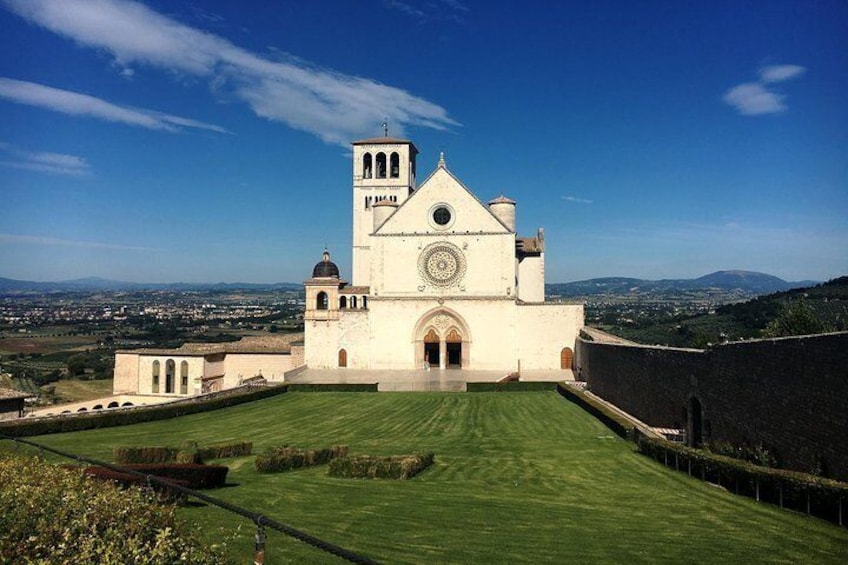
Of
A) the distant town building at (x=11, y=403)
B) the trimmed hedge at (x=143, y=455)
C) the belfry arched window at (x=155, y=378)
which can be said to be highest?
the trimmed hedge at (x=143, y=455)

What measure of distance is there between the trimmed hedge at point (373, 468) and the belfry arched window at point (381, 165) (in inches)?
1857

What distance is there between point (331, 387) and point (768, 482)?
98.2ft

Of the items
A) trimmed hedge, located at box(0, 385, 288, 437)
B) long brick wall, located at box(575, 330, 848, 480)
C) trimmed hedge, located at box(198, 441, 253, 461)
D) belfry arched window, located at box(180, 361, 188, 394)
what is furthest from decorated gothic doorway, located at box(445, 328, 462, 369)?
trimmed hedge, located at box(198, 441, 253, 461)

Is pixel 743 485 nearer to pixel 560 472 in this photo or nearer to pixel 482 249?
pixel 560 472

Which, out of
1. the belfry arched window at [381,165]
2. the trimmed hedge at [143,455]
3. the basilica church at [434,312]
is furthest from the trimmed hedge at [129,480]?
the belfry arched window at [381,165]

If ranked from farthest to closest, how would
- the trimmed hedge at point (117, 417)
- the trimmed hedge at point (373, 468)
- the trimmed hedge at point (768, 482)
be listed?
1. the trimmed hedge at point (117, 417)
2. the trimmed hedge at point (373, 468)
3. the trimmed hedge at point (768, 482)

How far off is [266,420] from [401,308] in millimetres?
21501

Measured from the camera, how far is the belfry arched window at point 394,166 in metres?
62.5

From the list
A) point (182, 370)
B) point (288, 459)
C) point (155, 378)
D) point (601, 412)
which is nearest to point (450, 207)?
point (182, 370)

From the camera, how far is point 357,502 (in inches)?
513

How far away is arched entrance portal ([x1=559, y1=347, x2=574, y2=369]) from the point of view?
1923 inches

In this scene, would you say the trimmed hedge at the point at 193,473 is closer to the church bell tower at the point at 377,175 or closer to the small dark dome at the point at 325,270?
the small dark dome at the point at 325,270

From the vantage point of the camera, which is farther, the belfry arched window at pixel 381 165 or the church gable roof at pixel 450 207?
the belfry arched window at pixel 381 165

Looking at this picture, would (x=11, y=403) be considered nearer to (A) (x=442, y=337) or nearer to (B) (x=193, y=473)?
(B) (x=193, y=473)
